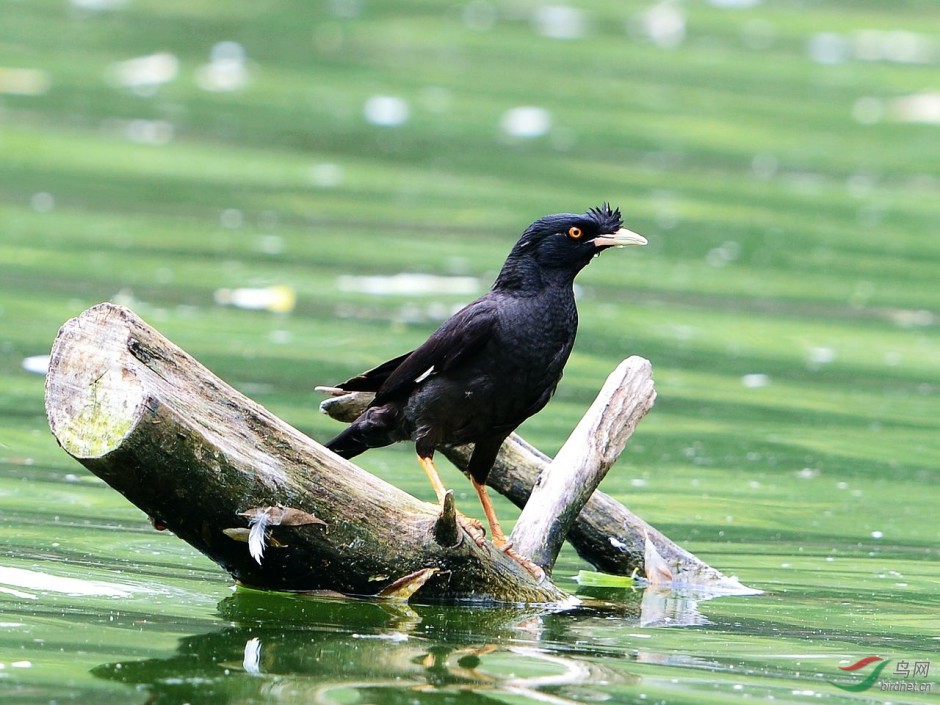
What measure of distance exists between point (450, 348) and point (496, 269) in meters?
6.19

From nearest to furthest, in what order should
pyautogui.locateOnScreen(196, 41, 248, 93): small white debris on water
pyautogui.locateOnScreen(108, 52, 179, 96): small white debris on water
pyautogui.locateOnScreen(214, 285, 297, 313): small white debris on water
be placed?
pyautogui.locateOnScreen(214, 285, 297, 313): small white debris on water, pyautogui.locateOnScreen(108, 52, 179, 96): small white debris on water, pyautogui.locateOnScreen(196, 41, 248, 93): small white debris on water

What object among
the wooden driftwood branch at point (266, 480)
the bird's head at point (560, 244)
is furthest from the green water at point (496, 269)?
the bird's head at point (560, 244)

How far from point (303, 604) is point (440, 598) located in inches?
19.7

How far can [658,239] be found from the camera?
13727 mm

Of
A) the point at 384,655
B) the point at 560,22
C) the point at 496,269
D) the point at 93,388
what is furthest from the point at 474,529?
the point at 560,22

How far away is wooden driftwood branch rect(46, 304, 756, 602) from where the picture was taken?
17.5ft

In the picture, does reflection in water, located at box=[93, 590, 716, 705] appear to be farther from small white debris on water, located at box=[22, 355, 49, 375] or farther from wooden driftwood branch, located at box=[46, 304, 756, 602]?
small white debris on water, located at box=[22, 355, 49, 375]

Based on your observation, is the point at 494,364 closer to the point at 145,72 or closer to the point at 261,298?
the point at 261,298

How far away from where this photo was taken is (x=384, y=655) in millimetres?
5473

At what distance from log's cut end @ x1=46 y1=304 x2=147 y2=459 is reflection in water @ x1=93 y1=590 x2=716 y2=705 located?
0.70m

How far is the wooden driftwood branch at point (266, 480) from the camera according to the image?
17.5 feet

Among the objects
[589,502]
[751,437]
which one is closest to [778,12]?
[751,437]

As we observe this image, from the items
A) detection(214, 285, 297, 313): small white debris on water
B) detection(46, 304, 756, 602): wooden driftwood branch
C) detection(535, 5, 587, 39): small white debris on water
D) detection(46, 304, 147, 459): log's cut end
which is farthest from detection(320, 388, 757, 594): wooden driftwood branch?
detection(535, 5, 587, 39): small white debris on water

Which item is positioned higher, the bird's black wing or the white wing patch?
the bird's black wing
